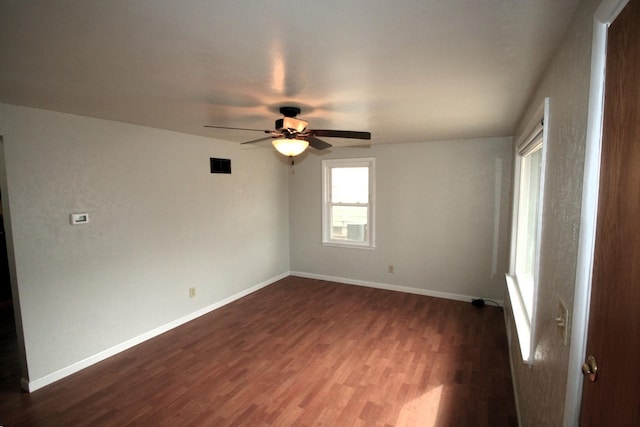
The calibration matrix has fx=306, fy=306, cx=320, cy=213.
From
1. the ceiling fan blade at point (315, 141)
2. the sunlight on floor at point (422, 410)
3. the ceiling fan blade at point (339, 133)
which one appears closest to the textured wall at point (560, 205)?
the sunlight on floor at point (422, 410)

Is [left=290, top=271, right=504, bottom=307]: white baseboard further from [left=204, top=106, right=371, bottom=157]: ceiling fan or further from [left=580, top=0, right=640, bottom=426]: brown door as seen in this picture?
[left=580, top=0, right=640, bottom=426]: brown door

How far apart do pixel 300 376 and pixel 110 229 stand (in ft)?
7.54

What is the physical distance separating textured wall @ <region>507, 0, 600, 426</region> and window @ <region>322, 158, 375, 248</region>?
10.8ft

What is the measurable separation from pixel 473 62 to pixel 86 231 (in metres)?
3.34

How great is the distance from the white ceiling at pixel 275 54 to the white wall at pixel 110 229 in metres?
0.40

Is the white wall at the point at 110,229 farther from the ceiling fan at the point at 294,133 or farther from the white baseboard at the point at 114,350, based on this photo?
the ceiling fan at the point at 294,133

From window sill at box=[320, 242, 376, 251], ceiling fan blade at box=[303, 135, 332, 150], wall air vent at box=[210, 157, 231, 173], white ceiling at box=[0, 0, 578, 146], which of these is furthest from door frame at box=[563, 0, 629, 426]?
window sill at box=[320, 242, 376, 251]

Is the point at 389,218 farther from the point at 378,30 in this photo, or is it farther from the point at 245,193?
the point at 378,30

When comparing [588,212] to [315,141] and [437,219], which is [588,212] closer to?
[315,141]

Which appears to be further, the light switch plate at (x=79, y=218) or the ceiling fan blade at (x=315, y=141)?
the light switch plate at (x=79, y=218)

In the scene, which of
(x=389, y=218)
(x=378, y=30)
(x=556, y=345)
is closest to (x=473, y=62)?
(x=378, y=30)

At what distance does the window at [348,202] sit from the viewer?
16.2 feet

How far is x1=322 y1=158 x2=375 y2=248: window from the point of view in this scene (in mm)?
4941

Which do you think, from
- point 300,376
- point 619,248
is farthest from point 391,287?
point 619,248
